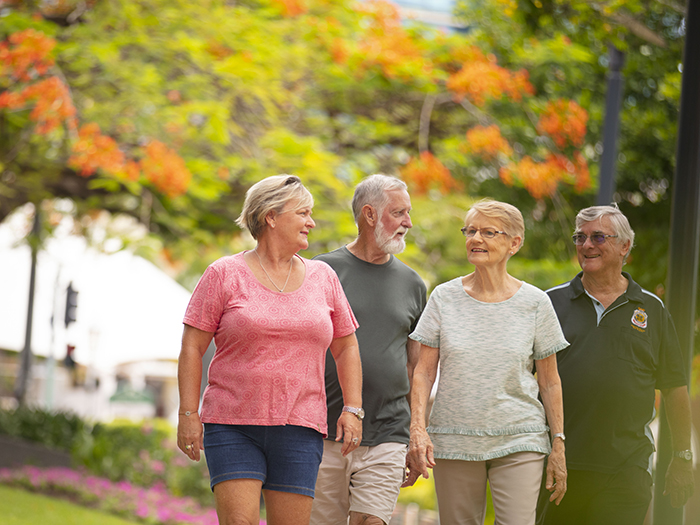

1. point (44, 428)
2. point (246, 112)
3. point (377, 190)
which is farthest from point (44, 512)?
point (377, 190)

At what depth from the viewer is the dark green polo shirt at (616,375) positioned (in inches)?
137

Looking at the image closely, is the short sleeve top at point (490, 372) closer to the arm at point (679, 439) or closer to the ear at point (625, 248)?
the ear at point (625, 248)

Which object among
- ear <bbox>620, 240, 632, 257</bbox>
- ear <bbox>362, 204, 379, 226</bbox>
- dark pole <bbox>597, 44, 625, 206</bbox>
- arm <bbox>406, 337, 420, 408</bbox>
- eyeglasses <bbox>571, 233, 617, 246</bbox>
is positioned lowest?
arm <bbox>406, 337, 420, 408</bbox>

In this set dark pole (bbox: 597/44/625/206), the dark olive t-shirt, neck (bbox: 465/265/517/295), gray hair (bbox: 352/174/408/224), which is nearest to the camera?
neck (bbox: 465/265/517/295)

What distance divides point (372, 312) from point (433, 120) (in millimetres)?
7938

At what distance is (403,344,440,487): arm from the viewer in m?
3.25

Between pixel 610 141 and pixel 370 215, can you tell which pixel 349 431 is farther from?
pixel 610 141

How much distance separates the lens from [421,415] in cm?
332

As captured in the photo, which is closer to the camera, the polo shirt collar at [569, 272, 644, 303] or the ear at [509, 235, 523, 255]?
the ear at [509, 235, 523, 255]

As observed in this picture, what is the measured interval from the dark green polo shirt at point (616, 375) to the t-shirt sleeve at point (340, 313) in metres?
0.95

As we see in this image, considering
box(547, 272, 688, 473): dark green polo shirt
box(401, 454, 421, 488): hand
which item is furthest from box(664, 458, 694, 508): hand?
box(401, 454, 421, 488): hand

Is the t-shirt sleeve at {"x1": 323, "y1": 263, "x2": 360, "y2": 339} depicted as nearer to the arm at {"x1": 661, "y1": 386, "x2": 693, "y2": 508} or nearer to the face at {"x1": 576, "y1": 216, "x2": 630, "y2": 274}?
the face at {"x1": 576, "y1": 216, "x2": 630, "y2": 274}

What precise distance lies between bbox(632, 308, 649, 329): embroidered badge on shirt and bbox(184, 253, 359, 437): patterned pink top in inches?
52.9

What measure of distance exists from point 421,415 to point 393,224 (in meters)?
0.90
